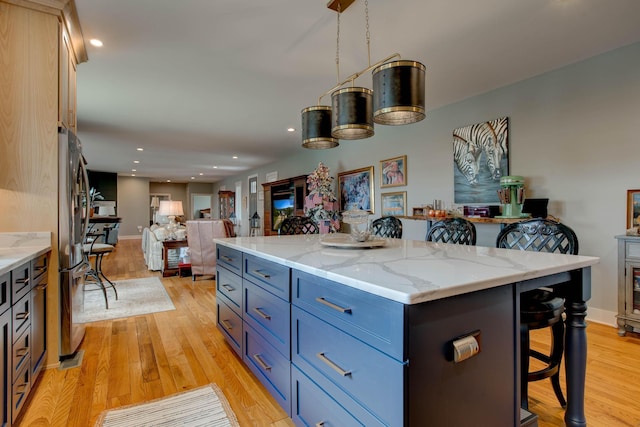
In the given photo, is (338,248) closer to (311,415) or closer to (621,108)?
(311,415)

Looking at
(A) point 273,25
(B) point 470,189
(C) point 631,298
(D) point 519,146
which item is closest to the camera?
(A) point 273,25

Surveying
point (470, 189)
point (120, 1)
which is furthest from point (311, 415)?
point (470, 189)

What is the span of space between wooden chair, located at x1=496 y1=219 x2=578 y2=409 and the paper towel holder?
565 millimetres

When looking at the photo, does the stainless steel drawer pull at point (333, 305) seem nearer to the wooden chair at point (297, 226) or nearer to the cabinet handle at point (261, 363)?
the cabinet handle at point (261, 363)

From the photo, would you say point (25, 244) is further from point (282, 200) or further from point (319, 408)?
point (282, 200)

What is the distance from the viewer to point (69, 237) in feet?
7.34

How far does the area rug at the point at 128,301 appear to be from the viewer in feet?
11.1

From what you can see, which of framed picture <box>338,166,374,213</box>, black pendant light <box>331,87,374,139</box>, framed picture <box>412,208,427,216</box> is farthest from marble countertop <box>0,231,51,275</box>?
framed picture <box>338,166,374,213</box>

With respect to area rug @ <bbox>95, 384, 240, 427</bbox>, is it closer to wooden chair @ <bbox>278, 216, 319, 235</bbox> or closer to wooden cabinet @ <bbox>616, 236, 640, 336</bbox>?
wooden chair @ <bbox>278, 216, 319, 235</bbox>

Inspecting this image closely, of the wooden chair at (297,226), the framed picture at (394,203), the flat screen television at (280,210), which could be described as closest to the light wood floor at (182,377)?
the wooden chair at (297,226)

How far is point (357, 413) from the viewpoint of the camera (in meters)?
1.08

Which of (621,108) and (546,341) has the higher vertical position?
(621,108)

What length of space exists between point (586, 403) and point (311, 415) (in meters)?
1.58

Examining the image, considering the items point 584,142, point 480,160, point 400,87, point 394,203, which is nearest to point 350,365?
point 400,87
